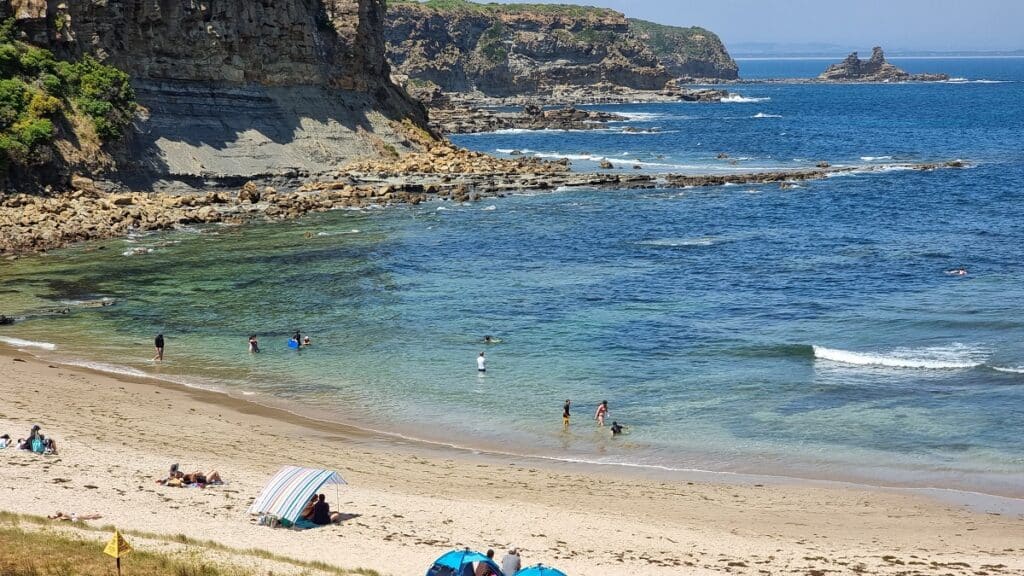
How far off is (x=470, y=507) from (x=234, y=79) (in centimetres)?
6415

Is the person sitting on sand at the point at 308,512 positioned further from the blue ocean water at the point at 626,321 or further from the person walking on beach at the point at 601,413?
the person walking on beach at the point at 601,413

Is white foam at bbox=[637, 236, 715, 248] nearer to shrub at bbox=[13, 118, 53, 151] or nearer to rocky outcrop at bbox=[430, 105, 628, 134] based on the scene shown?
shrub at bbox=[13, 118, 53, 151]

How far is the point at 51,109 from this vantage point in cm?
6819

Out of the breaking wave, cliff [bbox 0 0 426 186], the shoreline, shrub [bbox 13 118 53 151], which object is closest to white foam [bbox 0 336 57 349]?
the breaking wave

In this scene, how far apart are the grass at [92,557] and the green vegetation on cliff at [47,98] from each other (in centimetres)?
4839

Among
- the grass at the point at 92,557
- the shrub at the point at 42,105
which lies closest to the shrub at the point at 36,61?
the shrub at the point at 42,105

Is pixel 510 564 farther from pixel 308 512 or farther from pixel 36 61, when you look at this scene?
pixel 36 61

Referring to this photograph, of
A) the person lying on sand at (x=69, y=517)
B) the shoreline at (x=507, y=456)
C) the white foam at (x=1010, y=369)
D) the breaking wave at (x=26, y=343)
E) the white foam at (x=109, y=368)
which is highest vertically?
the person lying on sand at (x=69, y=517)

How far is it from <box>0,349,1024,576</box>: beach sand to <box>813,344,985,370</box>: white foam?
35.1 feet

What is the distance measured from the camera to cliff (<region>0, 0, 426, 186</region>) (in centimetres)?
7475

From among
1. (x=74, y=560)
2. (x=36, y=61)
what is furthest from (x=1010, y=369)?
(x=36, y=61)

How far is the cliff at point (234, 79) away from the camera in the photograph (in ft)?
245

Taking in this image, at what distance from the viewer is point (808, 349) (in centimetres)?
3950

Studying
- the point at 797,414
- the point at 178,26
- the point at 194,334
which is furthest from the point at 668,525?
the point at 178,26
